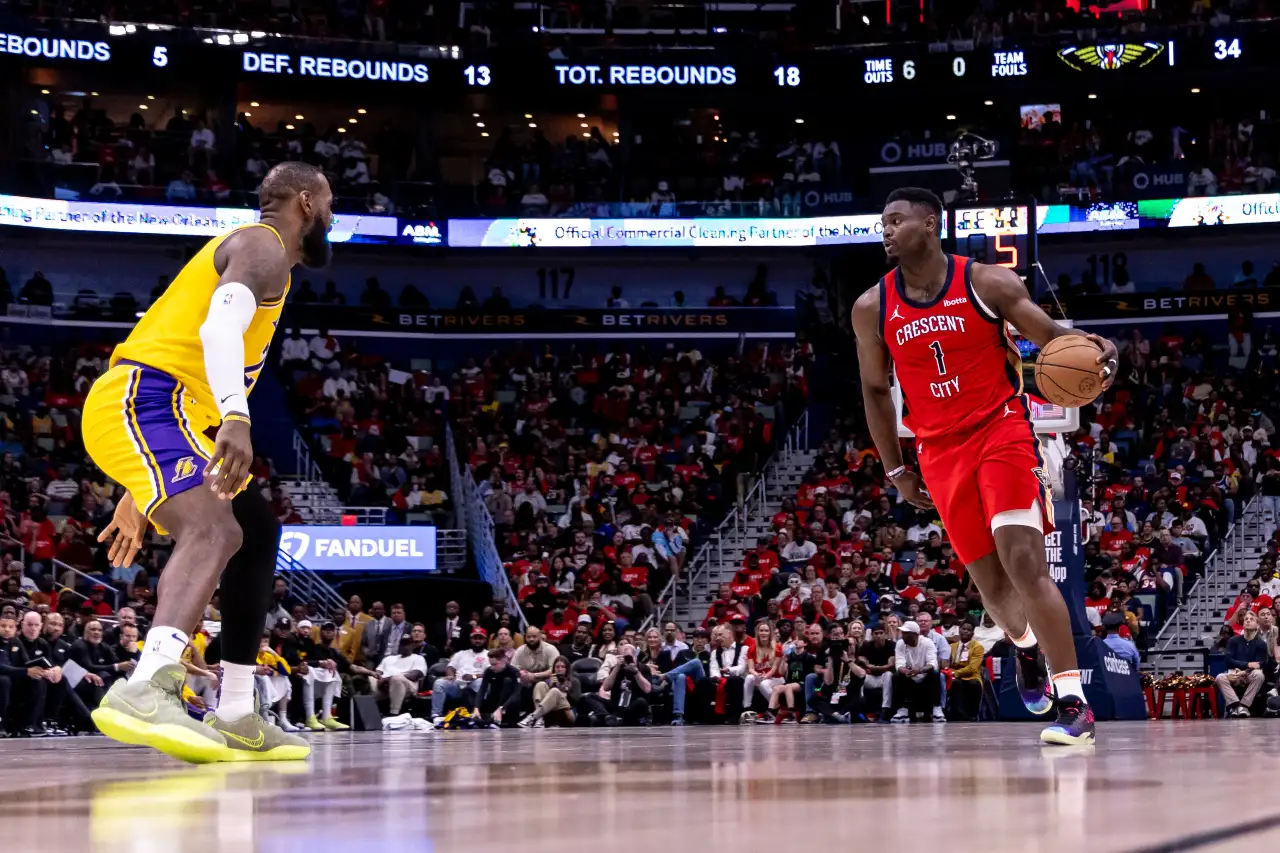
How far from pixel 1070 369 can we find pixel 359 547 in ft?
52.4

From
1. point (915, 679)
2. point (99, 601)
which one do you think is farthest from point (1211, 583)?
point (99, 601)

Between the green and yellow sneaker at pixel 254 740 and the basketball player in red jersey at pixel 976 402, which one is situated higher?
the basketball player in red jersey at pixel 976 402

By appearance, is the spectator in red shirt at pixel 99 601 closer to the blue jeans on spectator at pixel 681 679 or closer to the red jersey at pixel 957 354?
the blue jeans on spectator at pixel 681 679

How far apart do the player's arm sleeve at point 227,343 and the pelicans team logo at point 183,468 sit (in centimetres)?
22

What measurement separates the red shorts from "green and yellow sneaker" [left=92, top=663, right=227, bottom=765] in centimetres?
292

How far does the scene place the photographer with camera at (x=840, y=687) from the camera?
50.5 ft

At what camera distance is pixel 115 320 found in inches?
1047

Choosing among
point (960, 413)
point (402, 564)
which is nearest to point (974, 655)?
point (402, 564)

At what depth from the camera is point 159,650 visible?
14.5 ft

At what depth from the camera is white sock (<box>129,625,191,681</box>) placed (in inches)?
173

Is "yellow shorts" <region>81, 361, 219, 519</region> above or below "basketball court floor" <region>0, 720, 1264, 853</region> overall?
above

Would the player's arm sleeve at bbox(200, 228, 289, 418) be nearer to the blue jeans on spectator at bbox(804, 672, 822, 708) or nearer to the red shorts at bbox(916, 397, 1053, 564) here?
the red shorts at bbox(916, 397, 1053, 564)

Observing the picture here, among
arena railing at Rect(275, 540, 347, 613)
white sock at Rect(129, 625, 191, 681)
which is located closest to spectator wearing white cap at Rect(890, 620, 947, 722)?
arena railing at Rect(275, 540, 347, 613)

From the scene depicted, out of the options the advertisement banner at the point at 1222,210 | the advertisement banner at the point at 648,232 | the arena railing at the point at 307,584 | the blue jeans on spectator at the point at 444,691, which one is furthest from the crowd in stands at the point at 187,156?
the blue jeans on spectator at the point at 444,691
